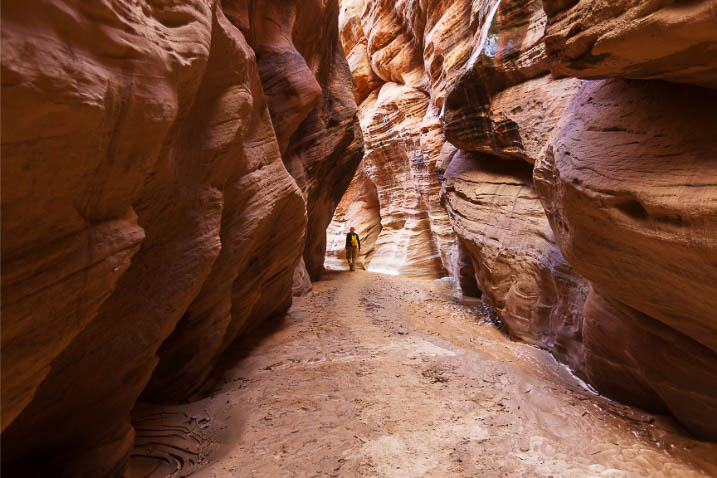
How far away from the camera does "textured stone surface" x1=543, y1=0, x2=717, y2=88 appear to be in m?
2.08

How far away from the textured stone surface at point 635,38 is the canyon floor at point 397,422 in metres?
3.05

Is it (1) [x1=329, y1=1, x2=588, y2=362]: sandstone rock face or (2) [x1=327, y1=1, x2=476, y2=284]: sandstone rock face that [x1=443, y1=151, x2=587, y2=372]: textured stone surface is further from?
(2) [x1=327, y1=1, x2=476, y2=284]: sandstone rock face

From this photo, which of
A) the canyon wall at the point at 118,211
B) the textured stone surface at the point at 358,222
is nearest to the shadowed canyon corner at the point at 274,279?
the canyon wall at the point at 118,211

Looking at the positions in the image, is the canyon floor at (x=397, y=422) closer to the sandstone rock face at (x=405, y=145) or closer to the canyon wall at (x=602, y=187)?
the canyon wall at (x=602, y=187)

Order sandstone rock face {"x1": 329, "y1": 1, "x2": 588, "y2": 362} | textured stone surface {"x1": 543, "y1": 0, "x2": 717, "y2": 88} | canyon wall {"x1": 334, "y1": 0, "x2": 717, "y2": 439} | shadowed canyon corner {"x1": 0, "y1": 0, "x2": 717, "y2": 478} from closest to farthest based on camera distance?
shadowed canyon corner {"x1": 0, "y1": 0, "x2": 717, "y2": 478}, textured stone surface {"x1": 543, "y1": 0, "x2": 717, "y2": 88}, canyon wall {"x1": 334, "y1": 0, "x2": 717, "y2": 439}, sandstone rock face {"x1": 329, "y1": 1, "x2": 588, "y2": 362}

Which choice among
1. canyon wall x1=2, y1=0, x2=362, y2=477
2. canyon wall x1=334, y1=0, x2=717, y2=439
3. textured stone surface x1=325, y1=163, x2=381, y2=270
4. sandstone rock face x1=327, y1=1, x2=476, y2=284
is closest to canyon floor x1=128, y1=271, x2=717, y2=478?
canyon wall x1=2, y1=0, x2=362, y2=477

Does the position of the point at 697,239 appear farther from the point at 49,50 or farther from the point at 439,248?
the point at 439,248

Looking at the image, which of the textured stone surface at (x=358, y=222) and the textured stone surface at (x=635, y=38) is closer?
the textured stone surface at (x=635, y=38)

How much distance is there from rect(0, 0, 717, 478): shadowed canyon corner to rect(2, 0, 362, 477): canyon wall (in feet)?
0.04

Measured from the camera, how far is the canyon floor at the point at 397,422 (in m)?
2.65

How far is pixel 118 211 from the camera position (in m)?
1.87

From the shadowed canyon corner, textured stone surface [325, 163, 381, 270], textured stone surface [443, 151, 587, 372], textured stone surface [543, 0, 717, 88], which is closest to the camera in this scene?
the shadowed canyon corner

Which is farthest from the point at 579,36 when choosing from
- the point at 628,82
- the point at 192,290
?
the point at 192,290

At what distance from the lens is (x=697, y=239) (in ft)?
7.84
